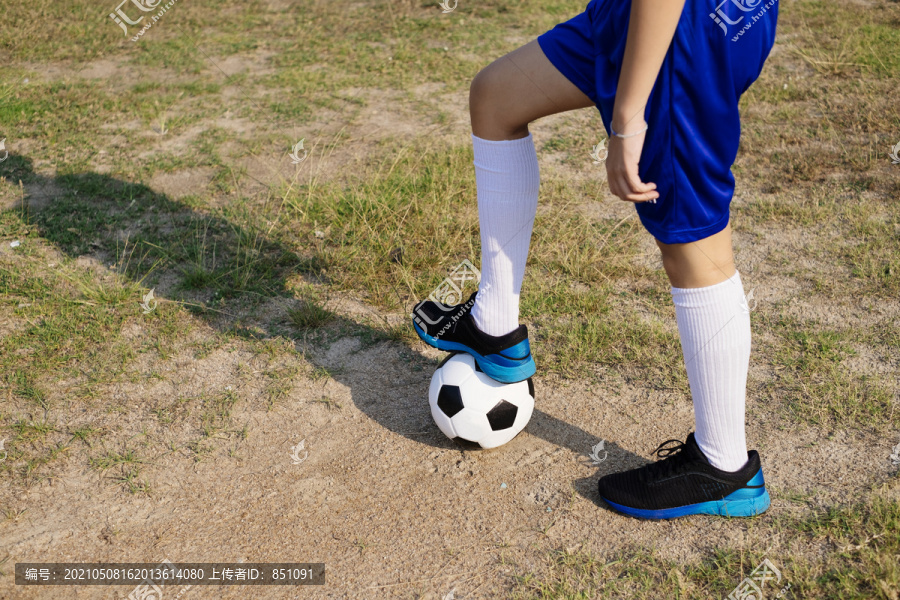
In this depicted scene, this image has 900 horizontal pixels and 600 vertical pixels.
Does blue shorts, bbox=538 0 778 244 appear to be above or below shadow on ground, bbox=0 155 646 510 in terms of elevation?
above

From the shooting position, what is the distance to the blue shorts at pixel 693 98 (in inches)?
66.6

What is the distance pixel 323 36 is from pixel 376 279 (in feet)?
13.8

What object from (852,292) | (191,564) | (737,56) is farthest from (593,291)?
(191,564)

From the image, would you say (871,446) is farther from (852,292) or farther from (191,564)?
(191,564)

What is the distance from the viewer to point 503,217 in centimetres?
228

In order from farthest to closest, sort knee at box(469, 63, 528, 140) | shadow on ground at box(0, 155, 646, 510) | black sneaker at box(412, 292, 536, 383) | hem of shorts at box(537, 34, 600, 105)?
shadow on ground at box(0, 155, 646, 510)
black sneaker at box(412, 292, 536, 383)
knee at box(469, 63, 528, 140)
hem of shorts at box(537, 34, 600, 105)

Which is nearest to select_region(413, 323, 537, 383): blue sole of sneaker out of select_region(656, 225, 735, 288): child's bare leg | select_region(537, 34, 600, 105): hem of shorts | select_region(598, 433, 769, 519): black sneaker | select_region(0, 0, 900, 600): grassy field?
select_region(0, 0, 900, 600): grassy field

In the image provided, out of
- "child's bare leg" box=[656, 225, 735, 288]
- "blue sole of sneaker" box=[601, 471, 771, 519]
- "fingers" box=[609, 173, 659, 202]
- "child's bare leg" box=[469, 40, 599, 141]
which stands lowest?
"blue sole of sneaker" box=[601, 471, 771, 519]

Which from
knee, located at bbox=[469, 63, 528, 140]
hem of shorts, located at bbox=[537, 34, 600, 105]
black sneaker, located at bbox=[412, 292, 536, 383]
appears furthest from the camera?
black sneaker, located at bbox=[412, 292, 536, 383]

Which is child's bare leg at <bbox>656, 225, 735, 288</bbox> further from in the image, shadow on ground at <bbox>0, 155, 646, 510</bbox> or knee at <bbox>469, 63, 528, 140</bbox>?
shadow on ground at <bbox>0, 155, 646, 510</bbox>

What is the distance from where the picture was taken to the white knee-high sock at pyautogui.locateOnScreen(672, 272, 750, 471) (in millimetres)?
1970

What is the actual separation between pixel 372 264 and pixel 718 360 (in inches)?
76.0

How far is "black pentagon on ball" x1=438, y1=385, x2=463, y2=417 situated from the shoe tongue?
739 millimetres

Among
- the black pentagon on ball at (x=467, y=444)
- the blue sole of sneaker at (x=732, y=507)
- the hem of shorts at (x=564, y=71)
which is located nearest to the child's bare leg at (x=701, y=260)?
the hem of shorts at (x=564, y=71)
